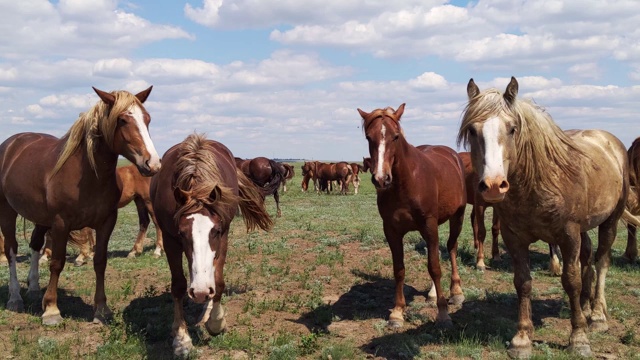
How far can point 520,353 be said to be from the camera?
5.51 metres

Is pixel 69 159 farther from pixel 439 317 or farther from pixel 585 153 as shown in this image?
pixel 585 153

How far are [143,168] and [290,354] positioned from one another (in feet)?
9.23

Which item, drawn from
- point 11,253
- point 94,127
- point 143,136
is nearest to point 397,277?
point 143,136

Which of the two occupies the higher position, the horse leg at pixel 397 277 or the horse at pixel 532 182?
the horse at pixel 532 182

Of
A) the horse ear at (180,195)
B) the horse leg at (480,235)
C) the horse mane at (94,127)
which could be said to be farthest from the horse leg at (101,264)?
the horse leg at (480,235)

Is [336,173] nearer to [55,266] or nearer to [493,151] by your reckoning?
[55,266]

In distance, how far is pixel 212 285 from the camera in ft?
15.3

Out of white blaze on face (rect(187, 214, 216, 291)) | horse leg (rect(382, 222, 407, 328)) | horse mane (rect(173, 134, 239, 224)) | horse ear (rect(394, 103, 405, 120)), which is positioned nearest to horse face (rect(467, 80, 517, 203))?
horse ear (rect(394, 103, 405, 120))

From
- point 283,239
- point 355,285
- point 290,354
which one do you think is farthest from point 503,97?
point 283,239

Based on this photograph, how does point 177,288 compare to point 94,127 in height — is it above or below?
below

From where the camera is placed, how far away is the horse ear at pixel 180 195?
4.89 metres

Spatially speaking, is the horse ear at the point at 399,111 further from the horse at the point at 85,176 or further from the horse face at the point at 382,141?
the horse at the point at 85,176

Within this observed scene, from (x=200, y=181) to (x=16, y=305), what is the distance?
14.3ft

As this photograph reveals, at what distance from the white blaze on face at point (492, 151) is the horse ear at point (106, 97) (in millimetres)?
4556
